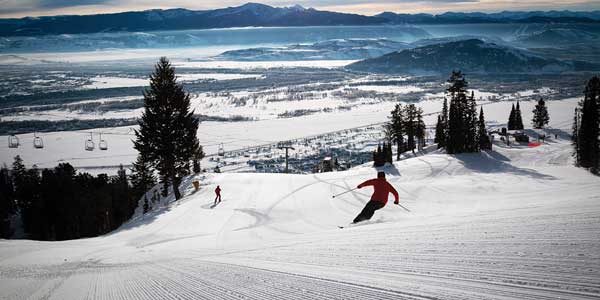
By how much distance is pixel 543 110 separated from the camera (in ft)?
288

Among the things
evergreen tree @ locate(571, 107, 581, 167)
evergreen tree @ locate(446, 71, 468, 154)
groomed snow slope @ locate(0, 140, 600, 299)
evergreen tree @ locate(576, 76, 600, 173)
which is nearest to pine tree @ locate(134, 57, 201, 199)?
groomed snow slope @ locate(0, 140, 600, 299)

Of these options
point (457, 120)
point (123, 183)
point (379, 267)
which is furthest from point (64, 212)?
point (457, 120)

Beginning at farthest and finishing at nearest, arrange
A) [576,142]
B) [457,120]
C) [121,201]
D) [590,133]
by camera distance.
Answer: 1. [576,142]
2. [121,201]
3. [457,120]
4. [590,133]

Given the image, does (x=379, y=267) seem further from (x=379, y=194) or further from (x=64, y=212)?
(x=64, y=212)

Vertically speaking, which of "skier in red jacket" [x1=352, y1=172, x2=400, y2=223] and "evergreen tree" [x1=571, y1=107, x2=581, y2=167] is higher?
"skier in red jacket" [x1=352, y1=172, x2=400, y2=223]

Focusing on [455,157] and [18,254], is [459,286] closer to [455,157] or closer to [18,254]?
[18,254]

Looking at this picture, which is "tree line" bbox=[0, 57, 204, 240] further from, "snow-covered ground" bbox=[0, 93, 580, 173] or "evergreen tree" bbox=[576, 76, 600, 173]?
"snow-covered ground" bbox=[0, 93, 580, 173]

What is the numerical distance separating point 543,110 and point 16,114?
209 metres

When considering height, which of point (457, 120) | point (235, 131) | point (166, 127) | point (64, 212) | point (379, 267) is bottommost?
point (235, 131)

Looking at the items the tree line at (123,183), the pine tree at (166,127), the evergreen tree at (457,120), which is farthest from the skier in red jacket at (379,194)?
the evergreen tree at (457,120)

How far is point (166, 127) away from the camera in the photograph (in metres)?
24.3

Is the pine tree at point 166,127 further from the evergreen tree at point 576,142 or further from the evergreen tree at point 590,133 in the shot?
the evergreen tree at point 590,133

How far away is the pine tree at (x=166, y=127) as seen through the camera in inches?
950

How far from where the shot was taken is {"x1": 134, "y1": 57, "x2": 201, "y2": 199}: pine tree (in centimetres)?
2412
